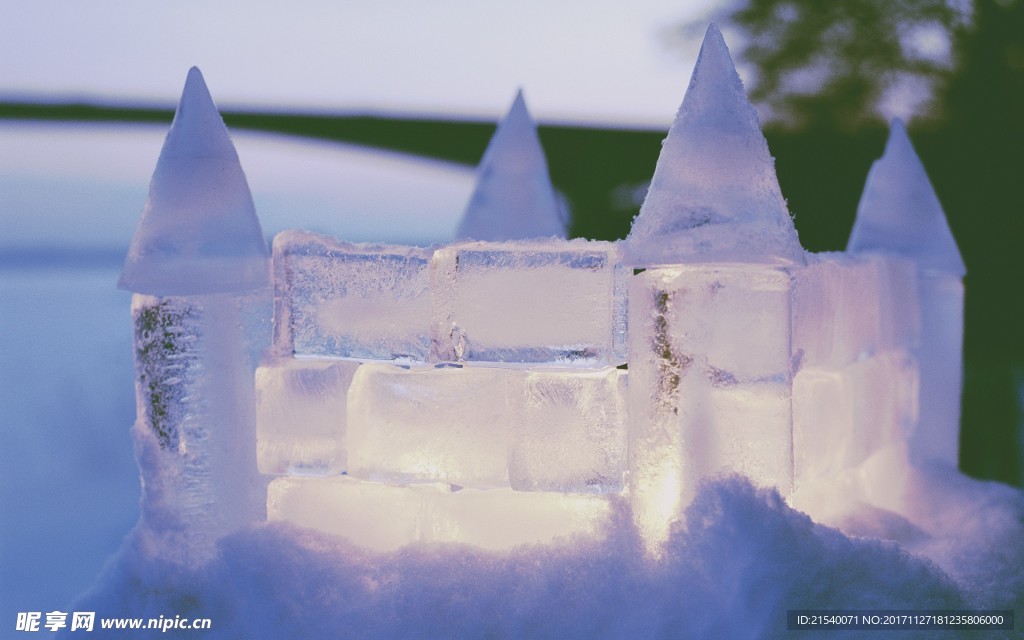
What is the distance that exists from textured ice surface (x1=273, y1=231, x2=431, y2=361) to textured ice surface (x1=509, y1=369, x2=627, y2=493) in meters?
0.42

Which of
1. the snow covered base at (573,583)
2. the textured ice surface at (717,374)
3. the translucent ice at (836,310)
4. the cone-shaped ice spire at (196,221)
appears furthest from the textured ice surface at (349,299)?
the translucent ice at (836,310)

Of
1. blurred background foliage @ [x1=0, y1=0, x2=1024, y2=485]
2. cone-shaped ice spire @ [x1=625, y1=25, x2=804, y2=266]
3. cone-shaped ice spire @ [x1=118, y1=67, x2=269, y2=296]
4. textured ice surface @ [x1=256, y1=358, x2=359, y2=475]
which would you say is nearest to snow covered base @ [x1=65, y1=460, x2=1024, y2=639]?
textured ice surface @ [x1=256, y1=358, x2=359, y2=475]

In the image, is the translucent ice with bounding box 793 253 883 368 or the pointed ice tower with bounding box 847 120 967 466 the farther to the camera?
the pointed ice tower with bounding box 847 120 967 466

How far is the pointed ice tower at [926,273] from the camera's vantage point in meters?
4.44

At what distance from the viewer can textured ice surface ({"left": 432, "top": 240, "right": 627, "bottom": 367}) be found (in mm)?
2996

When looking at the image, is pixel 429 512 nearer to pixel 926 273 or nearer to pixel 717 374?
pixel 717 374

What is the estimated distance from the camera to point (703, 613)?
8.87ft

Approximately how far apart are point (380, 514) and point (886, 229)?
2644 mm

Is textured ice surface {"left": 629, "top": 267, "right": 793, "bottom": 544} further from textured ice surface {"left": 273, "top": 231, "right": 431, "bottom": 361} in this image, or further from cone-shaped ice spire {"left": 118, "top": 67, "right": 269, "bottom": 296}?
cone-shaped ice spire {"left": 118, "top": 67, "right": 269, "bottom": 296}

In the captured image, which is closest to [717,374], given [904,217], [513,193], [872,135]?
[904,217]

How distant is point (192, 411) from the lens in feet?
10.5

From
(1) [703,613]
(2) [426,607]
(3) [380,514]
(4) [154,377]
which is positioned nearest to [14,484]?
(4) [154,377]

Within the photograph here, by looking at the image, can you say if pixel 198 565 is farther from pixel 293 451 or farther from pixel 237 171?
pixel 237 171

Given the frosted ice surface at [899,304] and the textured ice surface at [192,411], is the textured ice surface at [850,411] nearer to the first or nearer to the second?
the frosted ice surface at [899,304]
